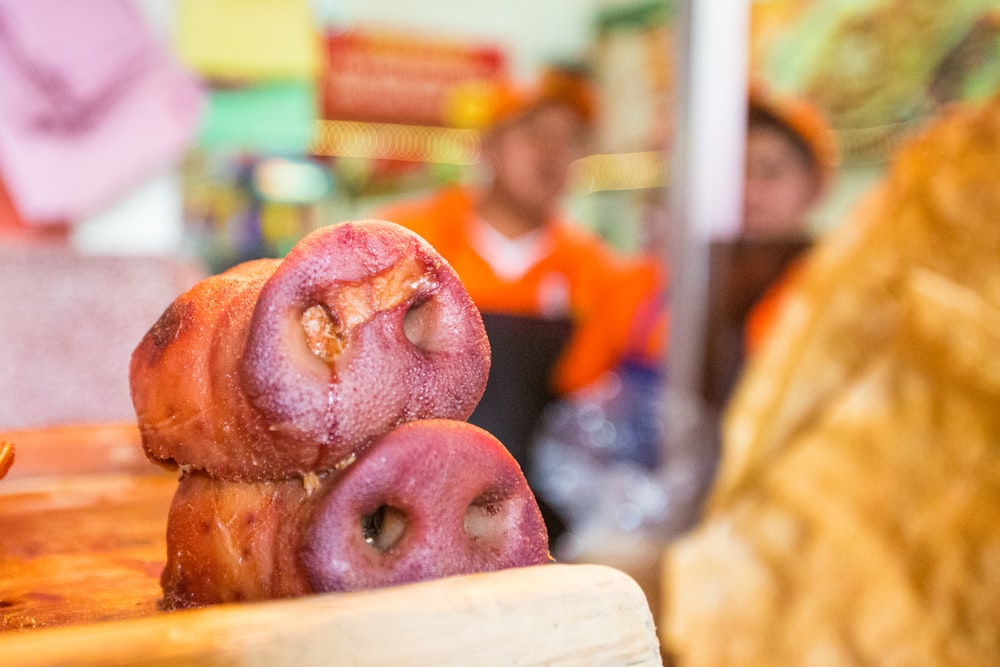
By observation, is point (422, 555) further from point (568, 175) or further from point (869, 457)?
point (568, 175)

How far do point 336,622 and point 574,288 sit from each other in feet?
8.88

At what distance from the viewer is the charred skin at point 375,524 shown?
0.32m

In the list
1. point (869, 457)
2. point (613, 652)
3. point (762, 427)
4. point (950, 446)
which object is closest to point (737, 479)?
point (762, 427)

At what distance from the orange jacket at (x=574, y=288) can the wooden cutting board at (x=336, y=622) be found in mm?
1965

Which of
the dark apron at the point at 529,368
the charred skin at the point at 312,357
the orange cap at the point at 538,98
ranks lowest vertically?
the dark apron at the point at 529,368

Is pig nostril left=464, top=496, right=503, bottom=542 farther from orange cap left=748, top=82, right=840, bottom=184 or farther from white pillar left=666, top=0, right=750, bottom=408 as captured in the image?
orange cap left=748, top=82, right=840, bottom=184

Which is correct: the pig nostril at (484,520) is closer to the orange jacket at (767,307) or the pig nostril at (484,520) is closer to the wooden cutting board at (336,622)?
the wooden cutting board at (336,622)

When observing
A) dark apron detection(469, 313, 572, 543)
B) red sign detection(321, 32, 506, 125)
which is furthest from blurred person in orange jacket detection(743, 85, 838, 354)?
red sign detection(321, 32, 506, 125)

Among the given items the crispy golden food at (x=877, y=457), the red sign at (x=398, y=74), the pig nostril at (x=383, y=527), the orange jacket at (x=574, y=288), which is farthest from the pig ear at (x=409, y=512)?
the red sign at (x=398, y=74)

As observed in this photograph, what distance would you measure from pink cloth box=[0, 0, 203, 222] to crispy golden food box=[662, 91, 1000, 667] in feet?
4.59

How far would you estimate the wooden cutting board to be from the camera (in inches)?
10.7

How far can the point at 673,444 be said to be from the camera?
1996 mm

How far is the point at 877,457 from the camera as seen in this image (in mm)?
1179

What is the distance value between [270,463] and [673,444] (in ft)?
5.68
